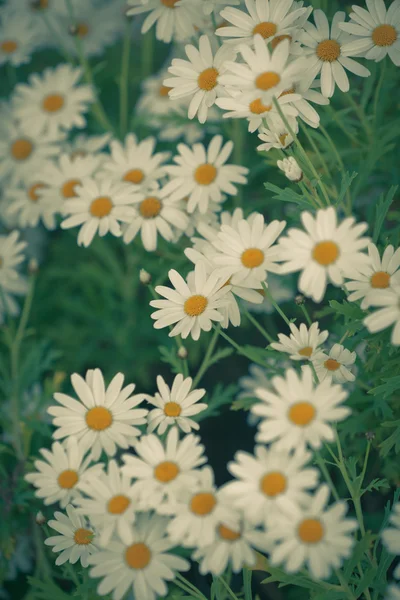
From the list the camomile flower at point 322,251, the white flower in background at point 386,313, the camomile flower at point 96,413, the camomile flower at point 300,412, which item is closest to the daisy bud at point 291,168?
the camomile flower at point 322,251

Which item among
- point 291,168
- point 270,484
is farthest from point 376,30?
point 270,484

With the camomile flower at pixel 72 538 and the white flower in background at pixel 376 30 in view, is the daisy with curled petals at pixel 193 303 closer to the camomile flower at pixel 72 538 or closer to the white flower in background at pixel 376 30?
the camomile flower at pixel 72 538

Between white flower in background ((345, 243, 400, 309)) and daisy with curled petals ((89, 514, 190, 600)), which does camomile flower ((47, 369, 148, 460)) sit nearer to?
daisy with curled petals ((89, 514, 190, 600))

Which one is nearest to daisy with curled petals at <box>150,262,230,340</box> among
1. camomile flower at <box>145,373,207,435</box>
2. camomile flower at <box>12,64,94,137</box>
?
camomile flower at <box>145,373,207,435</box>

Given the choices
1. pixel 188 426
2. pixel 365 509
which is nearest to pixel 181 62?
pixel 188 426

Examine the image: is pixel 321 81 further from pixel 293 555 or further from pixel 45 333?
pixel 45 333

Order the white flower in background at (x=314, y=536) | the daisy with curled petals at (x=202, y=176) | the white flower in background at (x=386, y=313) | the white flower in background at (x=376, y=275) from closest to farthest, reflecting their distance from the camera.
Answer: the white flower in background at (x=314, y=536) < the white flower in background at (x=386, y=313) < the white flower in background at (x=376, y=275) < the daisy with curled petals at (x=202, y=176)

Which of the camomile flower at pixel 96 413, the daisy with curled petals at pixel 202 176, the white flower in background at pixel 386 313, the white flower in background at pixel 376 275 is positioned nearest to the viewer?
the white flower in background at pixel 386 313
